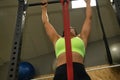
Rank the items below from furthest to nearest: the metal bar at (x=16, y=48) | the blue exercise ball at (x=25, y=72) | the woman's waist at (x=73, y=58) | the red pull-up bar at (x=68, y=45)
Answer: the blue exercise ball at (x=25, y=72)
the woman's waist at (x=73, y=58)
the metal bar at (x=16, y=48)
the red pull-up bar at (x=68, y=45)

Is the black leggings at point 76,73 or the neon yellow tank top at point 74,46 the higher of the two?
the neon yellow tank top at point 74,46

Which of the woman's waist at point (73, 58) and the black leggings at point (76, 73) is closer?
the black leggings at point (76, 73)

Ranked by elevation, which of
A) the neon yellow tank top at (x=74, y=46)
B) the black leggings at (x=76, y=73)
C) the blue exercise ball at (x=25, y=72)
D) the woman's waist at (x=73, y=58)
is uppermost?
the neon yellow tank top at (x=74, y=46)

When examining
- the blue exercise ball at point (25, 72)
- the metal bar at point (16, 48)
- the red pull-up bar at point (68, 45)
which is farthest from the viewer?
the blue exercise ball at point (25, 72)

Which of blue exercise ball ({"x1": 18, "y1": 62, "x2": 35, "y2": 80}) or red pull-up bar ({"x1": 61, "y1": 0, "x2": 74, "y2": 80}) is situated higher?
red pull-up bar ({"x1": 61, "y1": 0, "x2": 74, "y2": 80})

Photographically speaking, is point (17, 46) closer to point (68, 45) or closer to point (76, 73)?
point (76, 73)

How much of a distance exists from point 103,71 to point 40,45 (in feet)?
4.87

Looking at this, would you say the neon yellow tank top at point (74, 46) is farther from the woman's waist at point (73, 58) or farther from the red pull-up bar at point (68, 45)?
the red pull-up bar at point (68, 45)

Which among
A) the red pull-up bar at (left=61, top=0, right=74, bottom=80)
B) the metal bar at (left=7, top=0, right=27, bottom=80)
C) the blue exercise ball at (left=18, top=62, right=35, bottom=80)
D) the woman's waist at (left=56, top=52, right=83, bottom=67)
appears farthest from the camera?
the blue exercise ball at (left=18, top=62, right=35, bottom=80)

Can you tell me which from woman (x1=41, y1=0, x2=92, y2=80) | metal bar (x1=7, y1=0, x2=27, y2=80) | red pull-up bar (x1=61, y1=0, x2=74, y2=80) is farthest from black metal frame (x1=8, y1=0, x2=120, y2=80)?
red pull-up bar (x1=61, y1=0, x2=74, y2=80)

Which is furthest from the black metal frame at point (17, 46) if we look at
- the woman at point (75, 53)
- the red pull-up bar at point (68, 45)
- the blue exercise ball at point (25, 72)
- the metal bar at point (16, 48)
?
the blue exercise ball at point (25, 72)

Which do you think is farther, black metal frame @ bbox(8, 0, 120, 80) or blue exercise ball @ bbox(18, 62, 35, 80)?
blue exercise ball @ bbox(18, 62, 35, 80)

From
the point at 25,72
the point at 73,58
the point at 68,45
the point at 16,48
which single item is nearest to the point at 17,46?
the point at 16,48

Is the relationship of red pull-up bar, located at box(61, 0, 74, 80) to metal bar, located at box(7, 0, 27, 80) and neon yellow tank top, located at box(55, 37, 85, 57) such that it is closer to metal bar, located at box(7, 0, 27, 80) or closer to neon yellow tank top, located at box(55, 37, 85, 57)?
metal bar, located at box(7, 0, 27, 80)
